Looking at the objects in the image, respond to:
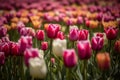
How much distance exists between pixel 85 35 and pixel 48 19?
3.83 meters

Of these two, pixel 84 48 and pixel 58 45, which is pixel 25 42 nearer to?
pixel 58 45

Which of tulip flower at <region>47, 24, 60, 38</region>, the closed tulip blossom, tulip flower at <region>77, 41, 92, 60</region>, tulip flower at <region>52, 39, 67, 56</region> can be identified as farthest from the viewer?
the closed tulip blossom

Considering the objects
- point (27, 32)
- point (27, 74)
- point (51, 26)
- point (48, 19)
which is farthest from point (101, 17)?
point (27, 74)

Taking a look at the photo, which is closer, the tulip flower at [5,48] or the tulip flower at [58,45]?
the tulip flower at [58,45]

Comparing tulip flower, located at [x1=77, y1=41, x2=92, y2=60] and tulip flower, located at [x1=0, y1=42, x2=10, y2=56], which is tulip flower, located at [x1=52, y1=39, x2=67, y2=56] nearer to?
tulip flower, located at [x1=77, y1=41, x2=92, y2=60]

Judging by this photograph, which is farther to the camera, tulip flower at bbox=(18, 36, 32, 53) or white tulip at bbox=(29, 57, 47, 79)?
tulip flower at bbox=(18, 36, 32, 53)

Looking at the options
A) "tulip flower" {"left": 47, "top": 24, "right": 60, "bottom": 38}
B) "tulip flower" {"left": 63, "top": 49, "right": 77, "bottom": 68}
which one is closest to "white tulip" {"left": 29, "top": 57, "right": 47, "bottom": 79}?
"tulip flower" {"left": 63, "top": 49, "right": 77, "bottom": 68}

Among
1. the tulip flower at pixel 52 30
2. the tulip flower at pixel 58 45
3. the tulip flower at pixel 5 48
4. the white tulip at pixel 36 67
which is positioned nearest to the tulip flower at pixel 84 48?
the tulip flower at pixel 58 45

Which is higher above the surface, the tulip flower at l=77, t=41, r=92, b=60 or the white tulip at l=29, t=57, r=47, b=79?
the tulip flower at l=77, t=41, r=92, b=60

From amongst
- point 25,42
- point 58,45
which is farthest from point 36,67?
point 58,45

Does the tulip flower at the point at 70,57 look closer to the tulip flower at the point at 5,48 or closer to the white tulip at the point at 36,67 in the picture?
the white tulip at the point at 36,67

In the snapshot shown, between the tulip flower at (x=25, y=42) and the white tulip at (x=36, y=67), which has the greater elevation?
the tulip flower at (x=25, y=42)

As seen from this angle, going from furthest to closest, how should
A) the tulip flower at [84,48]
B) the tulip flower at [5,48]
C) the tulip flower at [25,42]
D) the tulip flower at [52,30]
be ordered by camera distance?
1. the tulip flower at [52,30]
2. the tulip flower at [5,48]
3. the tulip flower at [25,42]
4. the tulip flower at [84,48]

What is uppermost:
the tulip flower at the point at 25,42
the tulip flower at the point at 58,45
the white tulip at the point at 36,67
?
the tulip flower at the point at 25,42
